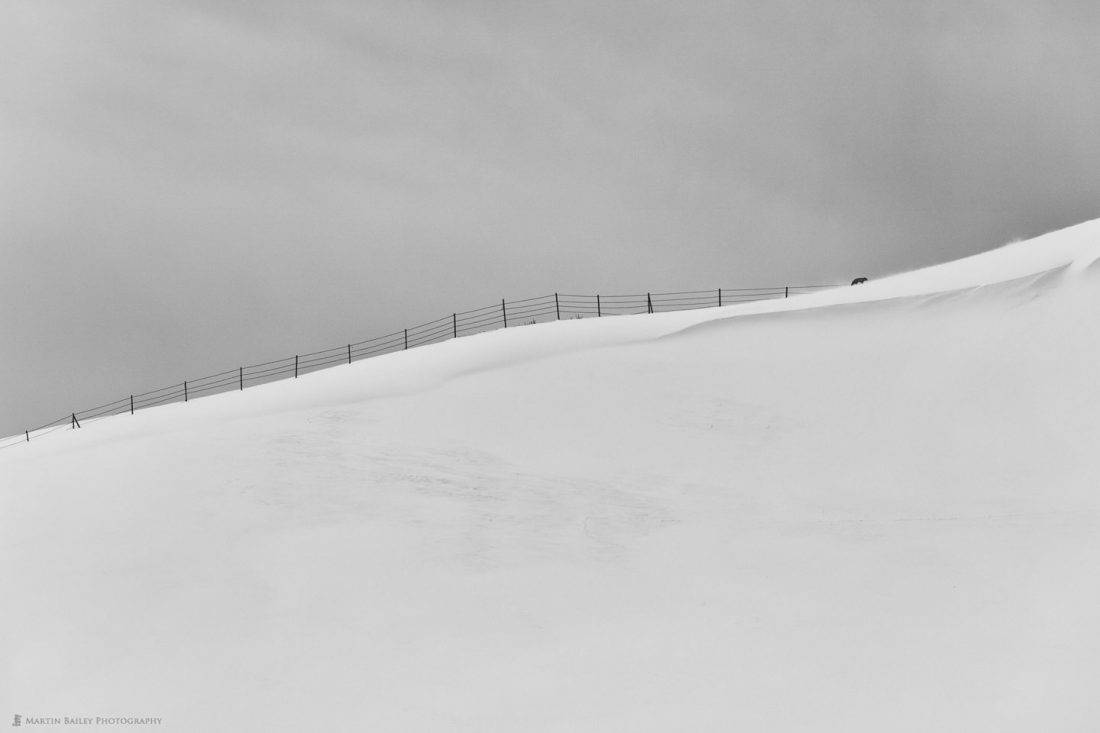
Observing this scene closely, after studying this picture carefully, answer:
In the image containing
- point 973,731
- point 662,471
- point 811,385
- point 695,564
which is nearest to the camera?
point 973,731

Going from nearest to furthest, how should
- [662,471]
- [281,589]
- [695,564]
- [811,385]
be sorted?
[281,589], [695,564], [662,471], [811,385]

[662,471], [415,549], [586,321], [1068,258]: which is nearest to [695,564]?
[662,471]

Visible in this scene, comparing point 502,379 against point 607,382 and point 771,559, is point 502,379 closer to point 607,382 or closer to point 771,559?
point 607,382

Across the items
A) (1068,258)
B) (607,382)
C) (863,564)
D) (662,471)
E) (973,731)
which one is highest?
(1068,258)

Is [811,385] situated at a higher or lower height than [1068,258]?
lower

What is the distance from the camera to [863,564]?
25.6 meters

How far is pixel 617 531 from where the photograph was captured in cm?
2633

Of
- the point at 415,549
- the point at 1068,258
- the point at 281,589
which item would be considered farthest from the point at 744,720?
the point at 1068,258

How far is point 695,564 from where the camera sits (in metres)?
25.4

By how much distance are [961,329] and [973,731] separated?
13.7m

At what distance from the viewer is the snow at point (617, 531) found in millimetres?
21891

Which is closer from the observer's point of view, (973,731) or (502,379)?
(973,731)

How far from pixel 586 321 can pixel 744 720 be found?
602 inches

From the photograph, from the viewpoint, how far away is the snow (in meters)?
21.9
